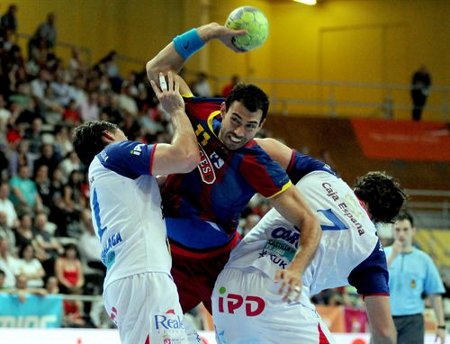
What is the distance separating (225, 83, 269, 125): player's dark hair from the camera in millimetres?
4969

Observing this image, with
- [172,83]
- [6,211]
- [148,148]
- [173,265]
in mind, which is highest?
[172,83]

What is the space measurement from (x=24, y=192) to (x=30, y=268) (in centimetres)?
165

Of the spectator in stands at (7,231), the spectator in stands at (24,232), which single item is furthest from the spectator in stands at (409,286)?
the spectator in stands at (7,231)

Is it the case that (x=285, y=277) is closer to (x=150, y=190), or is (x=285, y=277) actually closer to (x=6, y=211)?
(x=150, y=190)

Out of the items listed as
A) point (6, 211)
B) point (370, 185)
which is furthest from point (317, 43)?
point (370, 185)

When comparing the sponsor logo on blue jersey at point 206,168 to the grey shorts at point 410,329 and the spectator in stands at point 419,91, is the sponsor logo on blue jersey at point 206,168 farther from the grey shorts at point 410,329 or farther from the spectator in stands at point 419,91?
the spectator in stands at point 419,91

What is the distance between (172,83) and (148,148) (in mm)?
515

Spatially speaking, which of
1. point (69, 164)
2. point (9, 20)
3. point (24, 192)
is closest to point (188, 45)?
point (24, 192)

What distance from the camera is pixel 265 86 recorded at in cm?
2334

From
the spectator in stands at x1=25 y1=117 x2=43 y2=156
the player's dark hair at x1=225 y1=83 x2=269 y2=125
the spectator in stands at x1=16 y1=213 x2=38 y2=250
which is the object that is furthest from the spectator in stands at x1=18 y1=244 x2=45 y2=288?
the player's dark hair at x1=225 y1=83 x2=269 y2=125

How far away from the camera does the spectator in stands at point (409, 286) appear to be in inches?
345

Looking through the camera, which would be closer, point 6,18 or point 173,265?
point 173,265

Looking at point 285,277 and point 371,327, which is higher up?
point 285,277

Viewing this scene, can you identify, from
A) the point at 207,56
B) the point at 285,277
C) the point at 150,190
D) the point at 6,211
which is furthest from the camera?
the point at 207,56
